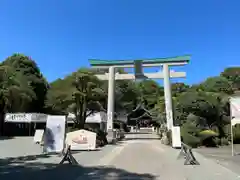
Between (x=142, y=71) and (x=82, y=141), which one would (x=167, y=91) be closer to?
(x=142, y=71)

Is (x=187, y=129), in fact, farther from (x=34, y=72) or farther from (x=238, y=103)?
(x=34, y=72)

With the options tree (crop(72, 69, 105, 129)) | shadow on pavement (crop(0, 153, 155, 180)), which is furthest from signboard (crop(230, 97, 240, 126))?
tree (crop(72, 69, 105, 129))

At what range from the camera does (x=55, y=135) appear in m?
16.2

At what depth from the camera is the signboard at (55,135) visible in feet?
53.4

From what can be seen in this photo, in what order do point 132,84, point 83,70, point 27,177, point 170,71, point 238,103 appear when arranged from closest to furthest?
1. point 27,177
2. point 238,103
3. point 83,70
4. point 170,71
5. point 132,84

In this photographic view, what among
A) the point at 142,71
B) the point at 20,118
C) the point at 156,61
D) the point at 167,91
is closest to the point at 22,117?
the point at 20,118

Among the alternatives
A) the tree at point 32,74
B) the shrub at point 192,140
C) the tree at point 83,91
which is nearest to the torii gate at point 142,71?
the tree at point 83,91

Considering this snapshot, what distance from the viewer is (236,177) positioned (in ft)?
30.5

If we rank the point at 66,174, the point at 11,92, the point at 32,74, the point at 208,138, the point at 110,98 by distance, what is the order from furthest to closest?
the point at 32,74, the point at 11,92, the point at 110,98, the point at 208,138, the point at 66,174

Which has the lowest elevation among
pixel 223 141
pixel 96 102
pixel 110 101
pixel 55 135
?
pixel 223 141

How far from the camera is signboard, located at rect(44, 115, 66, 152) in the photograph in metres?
16.3

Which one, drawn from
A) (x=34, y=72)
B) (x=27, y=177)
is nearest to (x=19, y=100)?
(x=34, y=72)

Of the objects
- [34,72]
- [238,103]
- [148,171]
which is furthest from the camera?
[34,72]

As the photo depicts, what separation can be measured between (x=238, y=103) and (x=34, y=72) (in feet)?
132
